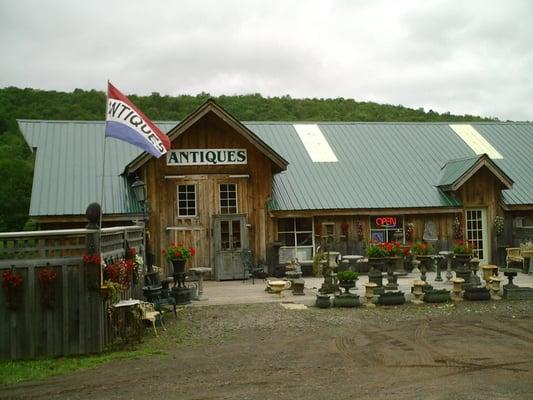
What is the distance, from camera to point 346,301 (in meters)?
14.0

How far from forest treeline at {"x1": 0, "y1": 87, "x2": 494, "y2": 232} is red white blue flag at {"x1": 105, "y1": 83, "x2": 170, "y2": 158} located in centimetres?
2052

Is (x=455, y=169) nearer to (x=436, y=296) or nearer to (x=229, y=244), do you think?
(x=229, y=244)

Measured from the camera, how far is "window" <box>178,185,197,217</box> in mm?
20188

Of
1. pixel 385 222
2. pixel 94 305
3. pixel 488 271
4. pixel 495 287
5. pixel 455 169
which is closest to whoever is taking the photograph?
pixel 94 305

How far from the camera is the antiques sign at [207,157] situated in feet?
66.4

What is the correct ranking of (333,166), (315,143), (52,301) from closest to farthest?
(52,301)
(333,166)
(315,143)

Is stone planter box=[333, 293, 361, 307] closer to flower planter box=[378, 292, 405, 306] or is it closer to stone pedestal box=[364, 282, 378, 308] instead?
stone pedestal box=[364, 282, 378, 308]

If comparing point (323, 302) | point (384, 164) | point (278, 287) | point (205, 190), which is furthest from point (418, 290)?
point (384, 164)

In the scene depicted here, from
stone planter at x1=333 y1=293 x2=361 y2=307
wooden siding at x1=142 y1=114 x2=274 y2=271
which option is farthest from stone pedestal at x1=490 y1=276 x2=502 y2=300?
wooden siding at x1=142 y1=114 x2=274 y2=271

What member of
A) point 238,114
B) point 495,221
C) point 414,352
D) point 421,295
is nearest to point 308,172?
point 495,221

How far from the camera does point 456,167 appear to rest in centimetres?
2325

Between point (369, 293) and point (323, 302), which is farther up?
point (369, 293)

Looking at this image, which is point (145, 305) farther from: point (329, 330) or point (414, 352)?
point (414, 352)

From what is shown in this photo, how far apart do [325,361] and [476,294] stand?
7351mm
